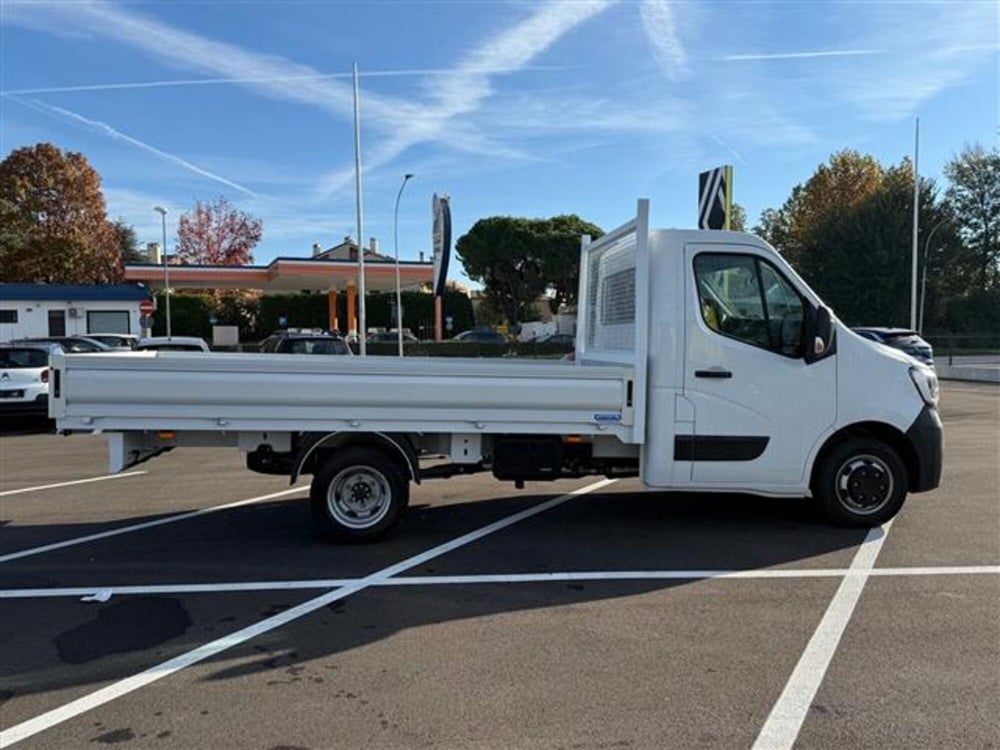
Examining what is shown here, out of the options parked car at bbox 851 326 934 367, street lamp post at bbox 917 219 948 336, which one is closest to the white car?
parked car at bbox 851 326 934 367

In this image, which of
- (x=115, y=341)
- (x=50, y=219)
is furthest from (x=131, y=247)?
(x=115, y=341)

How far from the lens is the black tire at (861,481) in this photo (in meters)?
6.66

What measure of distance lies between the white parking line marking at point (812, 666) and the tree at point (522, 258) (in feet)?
203

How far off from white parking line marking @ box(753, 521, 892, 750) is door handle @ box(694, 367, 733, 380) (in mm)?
1686

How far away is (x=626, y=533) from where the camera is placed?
22.7ft

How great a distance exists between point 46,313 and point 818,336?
4086 cm

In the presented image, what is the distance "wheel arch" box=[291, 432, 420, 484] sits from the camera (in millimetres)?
6273

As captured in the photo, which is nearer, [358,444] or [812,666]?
[812,666]

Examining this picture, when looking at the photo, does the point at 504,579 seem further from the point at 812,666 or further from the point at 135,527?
the point at 135,527

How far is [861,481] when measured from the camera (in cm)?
670

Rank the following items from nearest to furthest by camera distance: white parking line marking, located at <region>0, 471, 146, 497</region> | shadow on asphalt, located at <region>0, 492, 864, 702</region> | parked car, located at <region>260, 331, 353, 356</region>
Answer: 1. shadow on asphalt, located at <region>0, 492, 864, 702</region>
2. white parking line marking, located at <region>0, 471, 146, 497</region>
3. parked car, located at <region>260, 331, 353, 356</region>

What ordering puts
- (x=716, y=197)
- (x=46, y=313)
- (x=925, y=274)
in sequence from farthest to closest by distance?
(x=925, y=274)
(x=46, y=313)
(x=716, y=197)

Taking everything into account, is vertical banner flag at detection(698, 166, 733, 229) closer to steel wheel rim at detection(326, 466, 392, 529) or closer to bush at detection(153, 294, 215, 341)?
steel wheel rim at detection(326, 466, 392, 529)

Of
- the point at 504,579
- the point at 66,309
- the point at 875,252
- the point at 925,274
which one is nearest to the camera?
the point at 504,579
